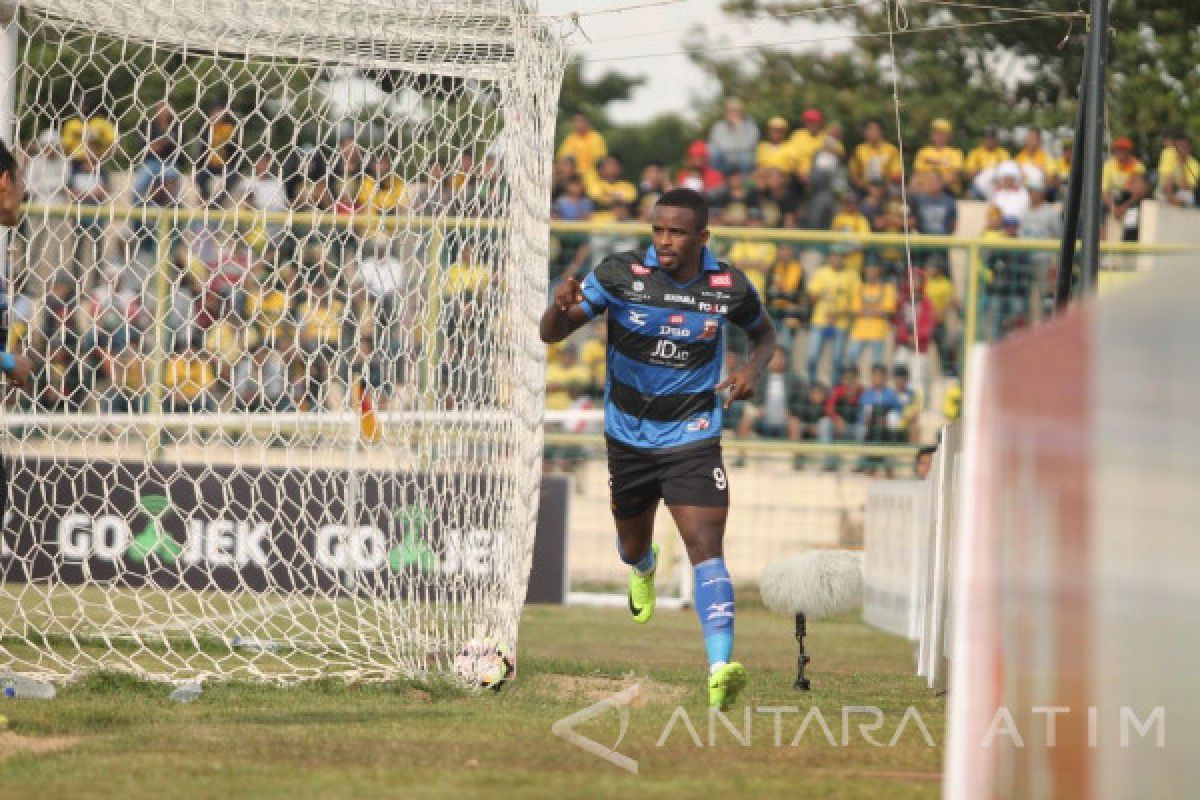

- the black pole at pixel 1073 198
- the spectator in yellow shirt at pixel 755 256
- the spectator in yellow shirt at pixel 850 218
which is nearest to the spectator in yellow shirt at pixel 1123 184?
the spectator in yellow shirt at pixel 850 218

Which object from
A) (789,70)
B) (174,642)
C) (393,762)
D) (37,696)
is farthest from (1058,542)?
(789,70)

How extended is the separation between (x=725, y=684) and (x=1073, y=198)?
3358mm

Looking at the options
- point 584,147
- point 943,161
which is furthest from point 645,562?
point 584,147

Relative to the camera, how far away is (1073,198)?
9.16m

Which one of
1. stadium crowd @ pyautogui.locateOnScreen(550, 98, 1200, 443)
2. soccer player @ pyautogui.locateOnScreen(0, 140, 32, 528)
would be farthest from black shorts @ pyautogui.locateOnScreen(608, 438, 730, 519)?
stadium crowd @ pyautogui.locateOnScreen(550, 98, 1200, 443)

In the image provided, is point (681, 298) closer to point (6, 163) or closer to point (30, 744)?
point (6, 163)

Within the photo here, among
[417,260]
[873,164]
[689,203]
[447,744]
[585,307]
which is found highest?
[873,164]

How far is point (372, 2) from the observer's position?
891 cm

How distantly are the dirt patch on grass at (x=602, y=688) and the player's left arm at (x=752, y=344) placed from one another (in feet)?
4.51

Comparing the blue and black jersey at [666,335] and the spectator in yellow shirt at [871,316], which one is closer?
the blue and black jersey at [666,335]

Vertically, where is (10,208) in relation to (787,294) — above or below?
below

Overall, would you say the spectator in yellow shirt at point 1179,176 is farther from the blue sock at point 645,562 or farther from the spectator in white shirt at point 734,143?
the blue sock at point 645,562

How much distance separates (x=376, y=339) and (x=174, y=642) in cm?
208

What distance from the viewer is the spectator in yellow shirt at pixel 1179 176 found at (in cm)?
1894
